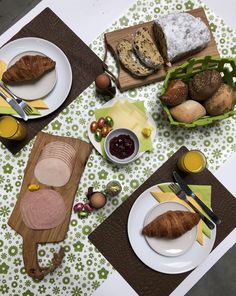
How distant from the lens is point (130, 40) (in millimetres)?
1234

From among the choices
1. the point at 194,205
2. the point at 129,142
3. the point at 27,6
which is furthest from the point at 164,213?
the point at 27,6

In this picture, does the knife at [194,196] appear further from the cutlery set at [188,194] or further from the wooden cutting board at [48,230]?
the wooden cutting board at [48,230]

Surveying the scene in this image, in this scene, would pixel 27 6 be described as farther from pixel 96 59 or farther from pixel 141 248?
pixel 141 248

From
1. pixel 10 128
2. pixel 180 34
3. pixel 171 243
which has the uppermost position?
pixel 10 128

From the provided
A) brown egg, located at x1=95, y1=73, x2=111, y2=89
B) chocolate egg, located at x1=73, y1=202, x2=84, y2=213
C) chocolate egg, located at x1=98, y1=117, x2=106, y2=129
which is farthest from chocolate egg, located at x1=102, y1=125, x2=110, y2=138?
chocolate egg, located at x1=73, y1=202, x2=84, y2=213

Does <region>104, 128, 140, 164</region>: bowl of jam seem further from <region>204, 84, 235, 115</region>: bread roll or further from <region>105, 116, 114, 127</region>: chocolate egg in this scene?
<region>204, 84, 235, 115</region>: bread roll

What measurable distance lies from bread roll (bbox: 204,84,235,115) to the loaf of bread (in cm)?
17

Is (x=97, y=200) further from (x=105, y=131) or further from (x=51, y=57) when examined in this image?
(x=51, y=57)

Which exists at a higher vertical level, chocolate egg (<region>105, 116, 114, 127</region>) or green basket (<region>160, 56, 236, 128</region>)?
chocolate egg (<region>105, 116, 114, 127</region>)

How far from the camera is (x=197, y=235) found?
1.19 metres

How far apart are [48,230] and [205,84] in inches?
27.1

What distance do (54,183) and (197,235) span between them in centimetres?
50

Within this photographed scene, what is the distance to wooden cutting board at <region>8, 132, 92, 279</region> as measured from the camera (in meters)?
1.17

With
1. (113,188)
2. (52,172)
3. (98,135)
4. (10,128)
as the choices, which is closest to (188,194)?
(113,188)
